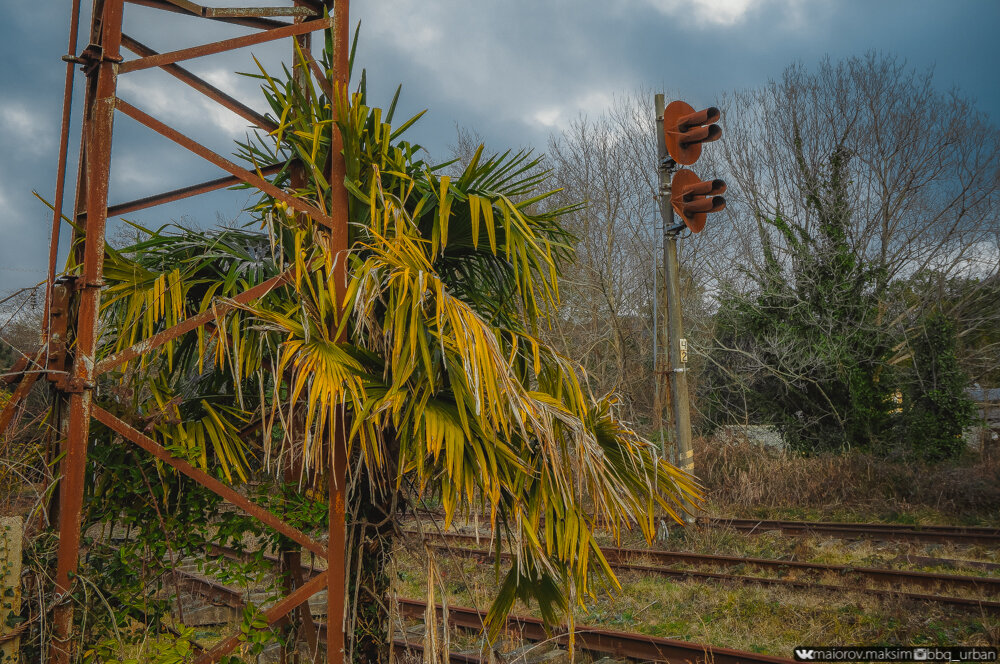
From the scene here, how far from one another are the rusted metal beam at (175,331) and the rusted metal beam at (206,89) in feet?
3.52

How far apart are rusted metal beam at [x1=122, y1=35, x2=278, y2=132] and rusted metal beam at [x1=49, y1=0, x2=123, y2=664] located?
404 mm

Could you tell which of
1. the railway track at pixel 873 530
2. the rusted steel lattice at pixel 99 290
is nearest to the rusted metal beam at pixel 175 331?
the rusted steel lattice at pixel 99 290

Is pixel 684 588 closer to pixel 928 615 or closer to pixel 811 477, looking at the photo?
pixel 928 615

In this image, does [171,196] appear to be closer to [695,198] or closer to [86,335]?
[86,335]

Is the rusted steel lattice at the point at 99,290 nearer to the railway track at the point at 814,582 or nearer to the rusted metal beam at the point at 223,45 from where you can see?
the rusted metal beam at the point at 223,45

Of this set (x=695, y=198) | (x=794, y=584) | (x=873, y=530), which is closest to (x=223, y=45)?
(x=695, y=198)

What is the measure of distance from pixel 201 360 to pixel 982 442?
51.3 feet

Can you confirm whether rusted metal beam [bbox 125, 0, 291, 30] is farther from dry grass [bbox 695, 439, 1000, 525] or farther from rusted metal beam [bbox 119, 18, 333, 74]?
dry grass [bbox 695, 439, 1000, 525]

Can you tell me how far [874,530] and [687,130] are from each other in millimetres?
6423

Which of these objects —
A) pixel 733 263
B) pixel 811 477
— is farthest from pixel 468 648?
pixel 733 263

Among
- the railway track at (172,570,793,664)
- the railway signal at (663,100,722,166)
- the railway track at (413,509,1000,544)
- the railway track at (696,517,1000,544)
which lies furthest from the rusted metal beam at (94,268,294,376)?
the railway track at (696,517,1000,544)

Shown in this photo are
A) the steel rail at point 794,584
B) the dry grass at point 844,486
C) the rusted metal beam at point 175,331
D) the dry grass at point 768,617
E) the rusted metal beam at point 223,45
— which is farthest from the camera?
the dry grass at point 844,486

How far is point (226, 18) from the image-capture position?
397 cm

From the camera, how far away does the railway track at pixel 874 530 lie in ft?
30.9
